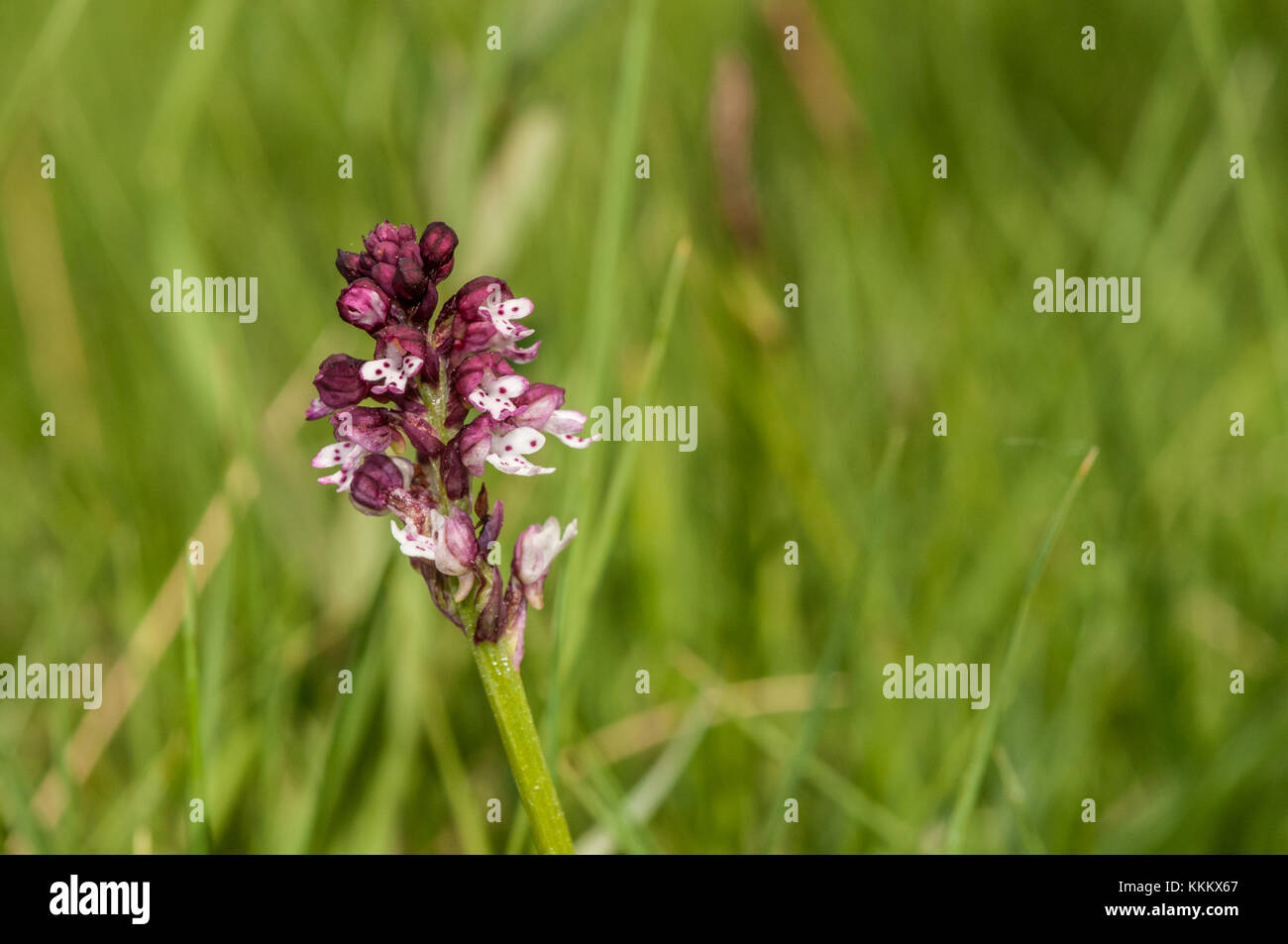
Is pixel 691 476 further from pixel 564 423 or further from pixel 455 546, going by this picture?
pixel 455 546

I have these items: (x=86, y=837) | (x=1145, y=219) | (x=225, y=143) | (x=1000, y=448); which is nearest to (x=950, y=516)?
(x=1000, y=448)

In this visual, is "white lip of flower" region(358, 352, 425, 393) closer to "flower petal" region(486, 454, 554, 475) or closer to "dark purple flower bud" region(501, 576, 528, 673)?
"flower petal" region(486, 454, 554, 475)

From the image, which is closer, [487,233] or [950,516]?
[487,233]

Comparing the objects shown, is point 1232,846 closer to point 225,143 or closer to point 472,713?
point 472,713

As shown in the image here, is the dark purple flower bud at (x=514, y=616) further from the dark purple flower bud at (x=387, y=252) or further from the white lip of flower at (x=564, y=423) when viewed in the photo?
the dark purple flower bud at (x=387, y=252)

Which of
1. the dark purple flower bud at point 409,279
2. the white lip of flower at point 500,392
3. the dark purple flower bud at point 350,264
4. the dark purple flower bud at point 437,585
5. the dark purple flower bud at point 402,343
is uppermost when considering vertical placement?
the dark purple flower bud at point 350,264

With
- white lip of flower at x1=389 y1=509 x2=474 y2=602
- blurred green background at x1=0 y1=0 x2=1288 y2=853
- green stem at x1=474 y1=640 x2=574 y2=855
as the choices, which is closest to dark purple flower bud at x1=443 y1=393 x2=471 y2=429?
white lip of flower at x1=389 y1=509 x2=474 y2=602

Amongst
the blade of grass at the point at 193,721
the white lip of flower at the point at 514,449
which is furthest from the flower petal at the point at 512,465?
the blade of grass at the point at 193,721
